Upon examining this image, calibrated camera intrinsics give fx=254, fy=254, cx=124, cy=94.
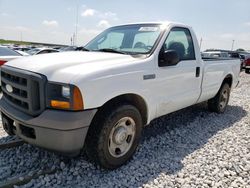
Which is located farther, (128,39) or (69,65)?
(128,39)

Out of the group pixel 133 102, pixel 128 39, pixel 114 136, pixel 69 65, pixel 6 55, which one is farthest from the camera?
pixel 6 55

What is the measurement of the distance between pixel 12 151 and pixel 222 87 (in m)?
4.84

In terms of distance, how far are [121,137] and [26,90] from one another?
4.21ft

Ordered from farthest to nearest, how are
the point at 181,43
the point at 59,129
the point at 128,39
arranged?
the point at 181,43 < the point at 128,39 < the point at 59,129

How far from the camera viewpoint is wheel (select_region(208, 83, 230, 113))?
20.2ft

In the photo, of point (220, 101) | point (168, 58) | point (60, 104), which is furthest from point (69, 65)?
point (220, 101)

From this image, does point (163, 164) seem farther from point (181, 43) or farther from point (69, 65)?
point (181, 43)

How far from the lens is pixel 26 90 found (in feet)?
9.29

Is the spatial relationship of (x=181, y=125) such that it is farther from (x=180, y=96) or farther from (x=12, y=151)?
(x=12, y=151)

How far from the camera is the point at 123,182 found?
119 inches

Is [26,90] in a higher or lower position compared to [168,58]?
lower

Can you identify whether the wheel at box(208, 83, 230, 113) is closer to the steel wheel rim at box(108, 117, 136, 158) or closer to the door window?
the door window

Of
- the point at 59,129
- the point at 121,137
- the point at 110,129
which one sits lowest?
the point at 121,137

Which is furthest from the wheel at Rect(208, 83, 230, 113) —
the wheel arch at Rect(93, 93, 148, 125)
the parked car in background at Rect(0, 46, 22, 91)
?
the parked car in background at Rect(0, 46, 22, 91)
